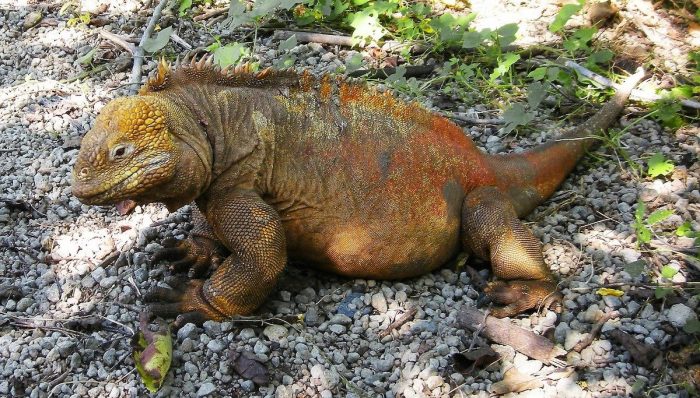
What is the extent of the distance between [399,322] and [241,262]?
3.46 feet

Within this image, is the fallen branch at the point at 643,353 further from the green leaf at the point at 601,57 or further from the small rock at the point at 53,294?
the small rock at the point at 53,294

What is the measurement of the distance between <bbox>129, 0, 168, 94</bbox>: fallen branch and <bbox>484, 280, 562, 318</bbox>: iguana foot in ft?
13.1

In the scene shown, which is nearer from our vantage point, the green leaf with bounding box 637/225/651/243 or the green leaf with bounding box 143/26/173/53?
the green leaf with bounding box 637/225/651/243

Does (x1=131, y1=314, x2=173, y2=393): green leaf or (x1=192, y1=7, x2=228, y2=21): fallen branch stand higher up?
(x1=131, y1=314, x2=173, y2=393): green leaf

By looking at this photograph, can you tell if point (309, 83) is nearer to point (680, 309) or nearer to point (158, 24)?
point (680, 309)

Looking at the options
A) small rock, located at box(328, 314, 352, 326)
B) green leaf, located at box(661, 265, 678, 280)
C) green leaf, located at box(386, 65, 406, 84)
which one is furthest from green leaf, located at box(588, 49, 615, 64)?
small rock, located at box(328, 314, 352, 326)

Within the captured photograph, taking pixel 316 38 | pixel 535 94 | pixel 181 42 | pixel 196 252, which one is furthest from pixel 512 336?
pixel 181 42

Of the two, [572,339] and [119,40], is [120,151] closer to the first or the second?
[572,339]

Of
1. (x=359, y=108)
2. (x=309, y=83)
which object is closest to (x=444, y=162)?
(x=359, y=108)

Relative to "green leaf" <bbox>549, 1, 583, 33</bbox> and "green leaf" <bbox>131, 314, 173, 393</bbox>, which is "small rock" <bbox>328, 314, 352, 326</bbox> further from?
"green leaf" <bbox>549, 1, 583, 33</bbox>

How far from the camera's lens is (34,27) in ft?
27.0

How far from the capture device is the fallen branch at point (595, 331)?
4270mm

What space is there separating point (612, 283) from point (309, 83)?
7.59 feet

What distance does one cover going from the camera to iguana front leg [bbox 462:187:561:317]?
4.61 meters
